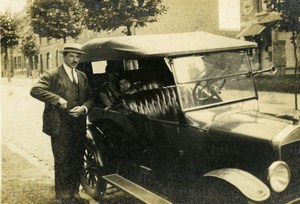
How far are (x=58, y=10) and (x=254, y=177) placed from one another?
353 centimetres

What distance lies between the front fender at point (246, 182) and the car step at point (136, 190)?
1.36 ft

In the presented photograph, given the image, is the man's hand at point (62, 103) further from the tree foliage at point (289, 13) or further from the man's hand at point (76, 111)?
the tree foliage at point (289, 13)

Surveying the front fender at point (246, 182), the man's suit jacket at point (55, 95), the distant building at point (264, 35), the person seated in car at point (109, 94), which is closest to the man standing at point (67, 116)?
the man's suit jacket at point (55, 95)

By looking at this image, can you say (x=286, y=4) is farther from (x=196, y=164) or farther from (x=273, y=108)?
(x=196, y=164)

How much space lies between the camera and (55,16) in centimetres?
462

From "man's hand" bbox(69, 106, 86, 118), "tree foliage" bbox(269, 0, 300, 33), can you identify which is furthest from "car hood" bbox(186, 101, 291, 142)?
"tree foliage" bbox(269, 0, 300, 33)

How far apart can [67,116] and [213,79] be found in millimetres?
1201

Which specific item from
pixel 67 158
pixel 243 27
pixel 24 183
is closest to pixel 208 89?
pixel 67 158

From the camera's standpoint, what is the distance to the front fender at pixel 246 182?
6.84ft

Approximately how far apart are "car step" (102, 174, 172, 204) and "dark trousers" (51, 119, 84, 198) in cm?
28

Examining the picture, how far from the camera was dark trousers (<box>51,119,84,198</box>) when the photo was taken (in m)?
3.04

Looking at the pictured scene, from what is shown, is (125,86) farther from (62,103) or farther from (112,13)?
(112,13)

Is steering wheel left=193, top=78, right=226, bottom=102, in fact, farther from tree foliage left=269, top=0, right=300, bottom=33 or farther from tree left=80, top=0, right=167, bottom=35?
tree foliage left=269, top=0, right=300, bottom=33

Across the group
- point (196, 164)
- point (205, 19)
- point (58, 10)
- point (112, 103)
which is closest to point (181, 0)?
point (205, 19)
